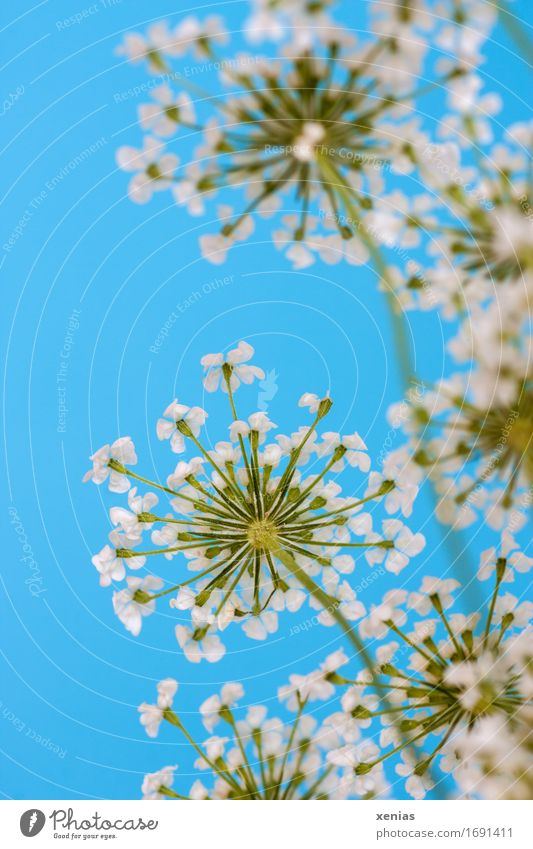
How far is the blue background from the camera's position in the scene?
76 cm

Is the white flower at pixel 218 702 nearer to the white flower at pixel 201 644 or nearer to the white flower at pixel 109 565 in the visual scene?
the white flower at pixel 201 644

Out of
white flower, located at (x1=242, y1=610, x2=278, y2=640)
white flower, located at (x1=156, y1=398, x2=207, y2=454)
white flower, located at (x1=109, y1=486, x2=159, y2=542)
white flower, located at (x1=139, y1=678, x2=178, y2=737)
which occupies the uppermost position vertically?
white flower, located at (x1=156, y1=398, x2=207, y2=454)

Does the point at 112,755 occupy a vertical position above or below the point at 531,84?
below

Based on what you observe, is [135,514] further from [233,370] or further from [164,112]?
[164,112]

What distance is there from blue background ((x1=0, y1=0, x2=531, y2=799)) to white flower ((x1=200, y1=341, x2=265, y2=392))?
28 mm

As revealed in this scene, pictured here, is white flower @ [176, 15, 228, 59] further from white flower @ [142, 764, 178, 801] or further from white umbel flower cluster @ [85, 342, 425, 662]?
white flower @ [142, 764, 178, 801]

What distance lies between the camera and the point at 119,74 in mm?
765

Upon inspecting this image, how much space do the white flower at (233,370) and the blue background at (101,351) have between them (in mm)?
28

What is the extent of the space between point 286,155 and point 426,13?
0.19 m

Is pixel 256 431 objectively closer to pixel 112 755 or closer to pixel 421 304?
pixel 421 304

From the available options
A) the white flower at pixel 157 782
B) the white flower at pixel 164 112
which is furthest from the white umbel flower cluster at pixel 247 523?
the white flower at pixel 164 112

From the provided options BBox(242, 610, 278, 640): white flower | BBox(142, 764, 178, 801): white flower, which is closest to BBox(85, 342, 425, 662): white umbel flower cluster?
BBox(242, 610, 278, 640): white flower
